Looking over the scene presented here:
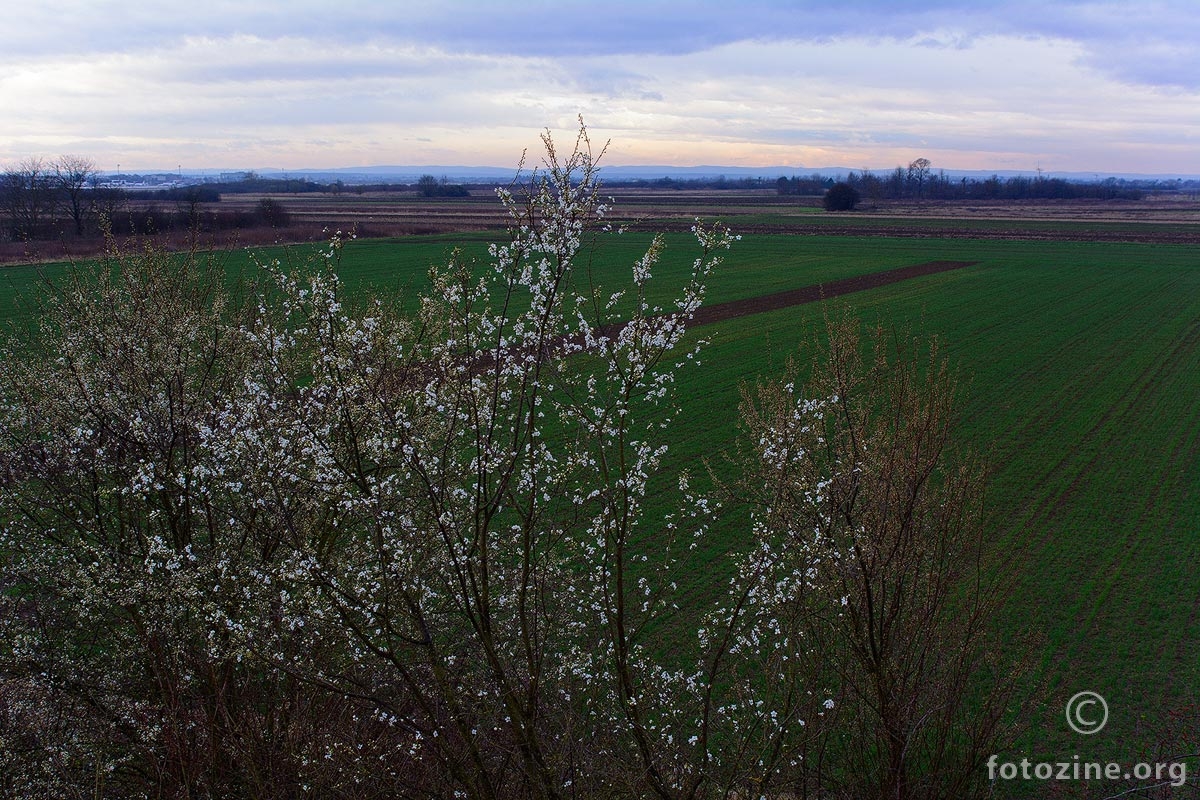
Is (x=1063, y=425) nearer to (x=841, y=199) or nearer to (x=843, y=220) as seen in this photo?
(x=843, y=220)

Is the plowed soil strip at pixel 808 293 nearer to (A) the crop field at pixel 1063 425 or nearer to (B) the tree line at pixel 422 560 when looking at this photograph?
(A) the crop field at pixel 1063 425

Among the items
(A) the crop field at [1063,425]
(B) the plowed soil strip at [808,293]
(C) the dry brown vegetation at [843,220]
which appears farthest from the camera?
(C) the dry brown vegetation at [843,220]

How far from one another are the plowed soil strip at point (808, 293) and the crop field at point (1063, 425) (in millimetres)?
1399

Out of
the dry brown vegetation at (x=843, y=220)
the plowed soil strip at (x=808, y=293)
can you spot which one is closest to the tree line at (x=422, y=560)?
the plowed soil strip at (x=808, y=293)

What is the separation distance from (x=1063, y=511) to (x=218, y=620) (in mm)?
21963

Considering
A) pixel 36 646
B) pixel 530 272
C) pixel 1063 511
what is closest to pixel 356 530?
pixel 36 646

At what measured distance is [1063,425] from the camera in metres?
29.7

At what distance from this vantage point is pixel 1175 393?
33.5 m

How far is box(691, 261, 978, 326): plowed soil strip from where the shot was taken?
52.1 meters

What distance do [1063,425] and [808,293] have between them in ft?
101

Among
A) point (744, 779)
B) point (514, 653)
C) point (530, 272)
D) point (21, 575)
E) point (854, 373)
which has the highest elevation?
point (530, 272)

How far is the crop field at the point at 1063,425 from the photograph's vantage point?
49.4ft

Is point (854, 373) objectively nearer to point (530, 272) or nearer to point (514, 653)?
point (530, 272)

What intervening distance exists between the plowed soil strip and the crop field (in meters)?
1.40
